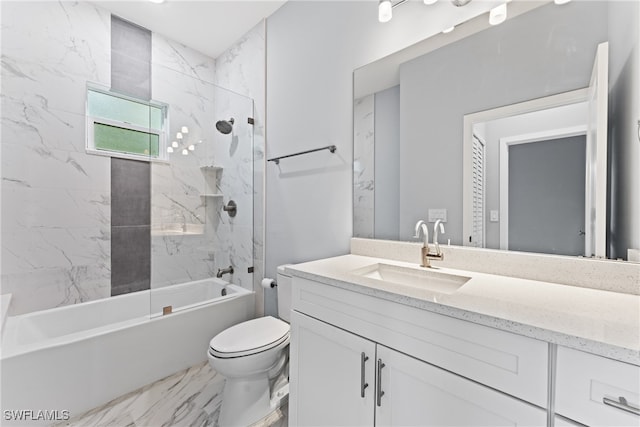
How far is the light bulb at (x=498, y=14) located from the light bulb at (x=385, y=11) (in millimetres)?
459

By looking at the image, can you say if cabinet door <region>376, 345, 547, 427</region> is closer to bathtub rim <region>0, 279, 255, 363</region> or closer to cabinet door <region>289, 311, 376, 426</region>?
cabinet door <region>289, 311, 376, 426</region>

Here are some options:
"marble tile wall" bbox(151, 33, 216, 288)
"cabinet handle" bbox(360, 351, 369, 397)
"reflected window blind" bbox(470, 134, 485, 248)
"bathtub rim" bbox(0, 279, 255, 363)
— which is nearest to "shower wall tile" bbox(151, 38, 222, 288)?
"marble tile wall" bbox(151, 33, 216, 288)

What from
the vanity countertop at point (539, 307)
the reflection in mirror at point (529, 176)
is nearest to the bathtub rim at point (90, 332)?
the vanity countertop at point (539, 307)

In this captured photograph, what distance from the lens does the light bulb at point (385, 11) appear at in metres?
1.36

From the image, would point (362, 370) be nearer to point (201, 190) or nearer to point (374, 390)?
point (374, 390)

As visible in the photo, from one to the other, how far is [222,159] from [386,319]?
2031 millimetres

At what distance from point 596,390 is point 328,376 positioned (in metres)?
0.78

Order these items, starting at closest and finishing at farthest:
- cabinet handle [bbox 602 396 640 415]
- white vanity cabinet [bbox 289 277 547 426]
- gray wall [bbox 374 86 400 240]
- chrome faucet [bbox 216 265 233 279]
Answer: cabinet handle [bbox 602 396 640 415] < white vanity cabinet [bbox 289 277 547 426] < gray wall [bbox 374 86 400 240] < chrome faucet [bbox 216 265 233 279]

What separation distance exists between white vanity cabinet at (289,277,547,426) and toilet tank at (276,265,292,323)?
58cm

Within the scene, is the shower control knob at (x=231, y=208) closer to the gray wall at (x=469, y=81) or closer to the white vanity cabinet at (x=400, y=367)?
the white vanity cabinet at (x=400, y=367)

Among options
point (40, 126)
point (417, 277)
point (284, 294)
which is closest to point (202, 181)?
point (40, 126)

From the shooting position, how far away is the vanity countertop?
1.87 feet

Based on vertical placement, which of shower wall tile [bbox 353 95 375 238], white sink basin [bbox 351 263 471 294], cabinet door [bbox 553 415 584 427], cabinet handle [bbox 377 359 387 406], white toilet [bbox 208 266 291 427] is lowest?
white toilet [bbox 208 266 291 427]

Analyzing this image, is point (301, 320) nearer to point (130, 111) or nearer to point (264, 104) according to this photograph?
point (264, 104)
